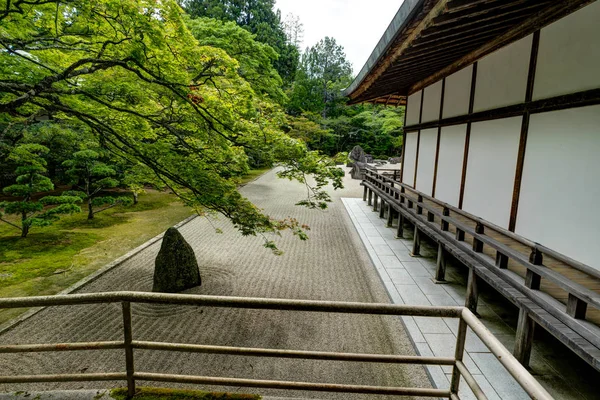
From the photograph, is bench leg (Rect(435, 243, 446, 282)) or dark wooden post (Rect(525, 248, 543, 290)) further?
bench leg (Rect(435, 243, 446, 282))

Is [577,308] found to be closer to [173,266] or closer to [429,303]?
[429,303]

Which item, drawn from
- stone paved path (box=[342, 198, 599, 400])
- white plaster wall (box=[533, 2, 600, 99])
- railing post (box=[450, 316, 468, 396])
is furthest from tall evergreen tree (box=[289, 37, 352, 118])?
railing post (box=[450, 316, 468, 396])

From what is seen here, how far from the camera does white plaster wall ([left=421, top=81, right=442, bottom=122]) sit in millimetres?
8434

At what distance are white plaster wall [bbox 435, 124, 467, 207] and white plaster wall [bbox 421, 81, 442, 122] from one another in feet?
2.59

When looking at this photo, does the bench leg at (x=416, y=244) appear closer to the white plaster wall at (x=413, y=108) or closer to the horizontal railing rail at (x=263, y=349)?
the white plaster wall at (x=413, y=108)

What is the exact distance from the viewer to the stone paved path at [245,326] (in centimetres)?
416

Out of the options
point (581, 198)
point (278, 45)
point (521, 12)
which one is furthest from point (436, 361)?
point (278, 45)

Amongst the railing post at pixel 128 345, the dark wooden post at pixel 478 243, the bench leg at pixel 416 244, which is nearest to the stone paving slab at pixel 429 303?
the bench leg at pixel 416 244

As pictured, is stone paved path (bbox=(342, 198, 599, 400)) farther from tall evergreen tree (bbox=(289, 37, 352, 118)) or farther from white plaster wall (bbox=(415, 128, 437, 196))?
tall evergreen tree (bbox=(289, 37, 352, 118))

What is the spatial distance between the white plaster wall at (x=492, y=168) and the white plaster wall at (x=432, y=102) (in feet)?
6.92

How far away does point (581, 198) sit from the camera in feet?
13.2

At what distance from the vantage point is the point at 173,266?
6.34 meters

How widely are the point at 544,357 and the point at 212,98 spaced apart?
579cm

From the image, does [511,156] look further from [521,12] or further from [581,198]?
[521,12]
